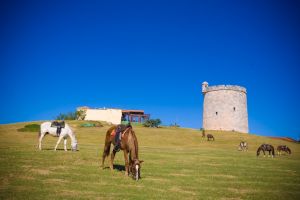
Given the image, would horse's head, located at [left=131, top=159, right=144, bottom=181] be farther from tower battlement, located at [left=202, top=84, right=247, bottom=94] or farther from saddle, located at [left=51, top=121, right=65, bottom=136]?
tower battlement, located at [left=202, top=84, right=247, bottom=94]

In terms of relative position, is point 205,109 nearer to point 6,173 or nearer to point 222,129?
point 222,129

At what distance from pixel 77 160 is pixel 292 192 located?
37.6ft

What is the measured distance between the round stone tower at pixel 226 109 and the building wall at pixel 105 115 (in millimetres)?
26316

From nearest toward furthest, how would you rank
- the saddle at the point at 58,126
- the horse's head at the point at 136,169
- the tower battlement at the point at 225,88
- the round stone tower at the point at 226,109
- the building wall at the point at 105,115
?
1. the horse's head at the point at 136,169
2. the saddle at the point at 58,126
3. the round stone tower at the point at 226,109
4. the tower battlement at the point at 225,88
5. the building wall at the point at 105,115

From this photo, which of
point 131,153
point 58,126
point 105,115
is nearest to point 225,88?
point 105,115

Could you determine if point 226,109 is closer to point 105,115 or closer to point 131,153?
point 105,115

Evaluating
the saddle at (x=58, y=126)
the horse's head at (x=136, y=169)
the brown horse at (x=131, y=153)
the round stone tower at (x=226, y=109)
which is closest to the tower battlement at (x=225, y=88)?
the round stone tower at (x=226, y=109)

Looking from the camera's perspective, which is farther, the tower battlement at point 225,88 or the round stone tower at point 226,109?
the tower battlement at point 225,88

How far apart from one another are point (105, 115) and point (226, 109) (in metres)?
36.2

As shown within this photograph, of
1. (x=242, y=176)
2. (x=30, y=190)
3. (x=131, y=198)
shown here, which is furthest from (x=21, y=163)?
(x=242, y=176)

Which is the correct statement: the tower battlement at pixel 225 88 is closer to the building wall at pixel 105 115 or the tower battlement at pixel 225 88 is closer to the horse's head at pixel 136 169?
the building wall at pixel 105 115

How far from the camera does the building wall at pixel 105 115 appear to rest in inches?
3433

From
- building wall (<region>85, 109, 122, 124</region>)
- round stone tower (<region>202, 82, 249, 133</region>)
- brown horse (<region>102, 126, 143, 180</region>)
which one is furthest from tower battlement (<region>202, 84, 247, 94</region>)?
brown horse (<region>102, 126, 143, 180</region>)

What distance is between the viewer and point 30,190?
973 centimetres
